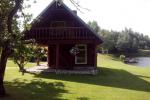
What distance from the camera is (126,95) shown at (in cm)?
2067

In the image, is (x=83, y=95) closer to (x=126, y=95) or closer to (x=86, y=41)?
(x=126, y=95)

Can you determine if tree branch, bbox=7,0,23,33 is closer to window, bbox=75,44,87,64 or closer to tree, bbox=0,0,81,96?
tree, bbox=0,0,81,96

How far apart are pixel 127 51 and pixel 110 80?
96.8m

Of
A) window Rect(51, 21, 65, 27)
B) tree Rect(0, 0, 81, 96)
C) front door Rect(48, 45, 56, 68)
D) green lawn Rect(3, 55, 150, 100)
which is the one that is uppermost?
window Rect(51, 21, 65, 27)

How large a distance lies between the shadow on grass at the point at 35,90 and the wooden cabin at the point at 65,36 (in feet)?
22.7

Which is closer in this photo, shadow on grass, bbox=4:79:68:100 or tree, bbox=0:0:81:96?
tree, bbox=0:0:81:96

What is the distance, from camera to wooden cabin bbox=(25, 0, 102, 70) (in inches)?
1266

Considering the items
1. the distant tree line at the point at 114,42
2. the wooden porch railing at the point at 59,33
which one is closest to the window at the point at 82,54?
the wooden porch railing at the point at 59,33

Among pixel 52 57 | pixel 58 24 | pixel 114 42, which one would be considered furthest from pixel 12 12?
pixel 114 42

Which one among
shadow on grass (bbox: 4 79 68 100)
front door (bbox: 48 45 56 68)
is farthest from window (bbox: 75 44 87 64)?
shadow on grass (bbox: 4 79 68 100)

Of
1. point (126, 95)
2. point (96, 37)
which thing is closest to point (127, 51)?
point (96, 37)

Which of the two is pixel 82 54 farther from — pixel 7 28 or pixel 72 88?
pixel 7 28

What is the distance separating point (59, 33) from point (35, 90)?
11833 millimetres

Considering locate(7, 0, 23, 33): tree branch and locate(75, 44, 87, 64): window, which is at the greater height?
locate(7, 0, 23, 33): tree branch
